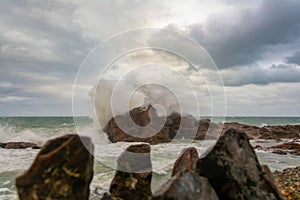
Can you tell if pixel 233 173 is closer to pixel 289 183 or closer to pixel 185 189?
pixel 185 189

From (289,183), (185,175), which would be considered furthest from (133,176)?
(289,183)

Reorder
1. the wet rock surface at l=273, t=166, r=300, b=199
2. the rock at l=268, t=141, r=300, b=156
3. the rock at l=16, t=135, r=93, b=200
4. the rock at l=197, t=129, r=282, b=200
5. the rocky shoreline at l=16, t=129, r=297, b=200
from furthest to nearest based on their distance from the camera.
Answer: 1. the rock at l=268, t=141, r=300, b=156
2. the wet rock surface at l=273, t=166, r=300, b=199
3. the rock at l=197, t=129, r=282, b=200
4. the rock at l=16, t=135, r=93, b=200
5. the rocky shoreline at l=16, t=129, r=297, b=200

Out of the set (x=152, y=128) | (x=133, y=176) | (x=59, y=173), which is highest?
(x=152, y=128)

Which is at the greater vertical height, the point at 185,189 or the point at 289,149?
the point at 185,189

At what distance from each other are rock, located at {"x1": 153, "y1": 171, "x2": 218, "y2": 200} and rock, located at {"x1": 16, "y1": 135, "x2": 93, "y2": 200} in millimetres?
1481

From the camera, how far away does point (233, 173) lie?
4.94 metres

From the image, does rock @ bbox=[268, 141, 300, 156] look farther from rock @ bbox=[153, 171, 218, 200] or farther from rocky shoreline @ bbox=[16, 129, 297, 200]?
rock @ bbox=[153, 171, 218, 200]

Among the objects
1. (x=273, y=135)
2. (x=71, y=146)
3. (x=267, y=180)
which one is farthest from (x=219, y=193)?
(x=273, y=135)

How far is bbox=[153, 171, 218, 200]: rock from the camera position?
3949 millimetres

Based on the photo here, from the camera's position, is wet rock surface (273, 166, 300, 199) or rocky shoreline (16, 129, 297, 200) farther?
wet rock surface (273, 166, 300, 199)

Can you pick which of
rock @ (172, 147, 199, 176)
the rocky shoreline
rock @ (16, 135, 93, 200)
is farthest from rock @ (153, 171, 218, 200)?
rock @ (172, 147, 199, 176)

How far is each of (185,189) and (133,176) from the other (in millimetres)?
3182

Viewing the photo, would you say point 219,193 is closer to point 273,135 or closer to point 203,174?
point 203,174

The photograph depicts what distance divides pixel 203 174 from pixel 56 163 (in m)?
2.39
